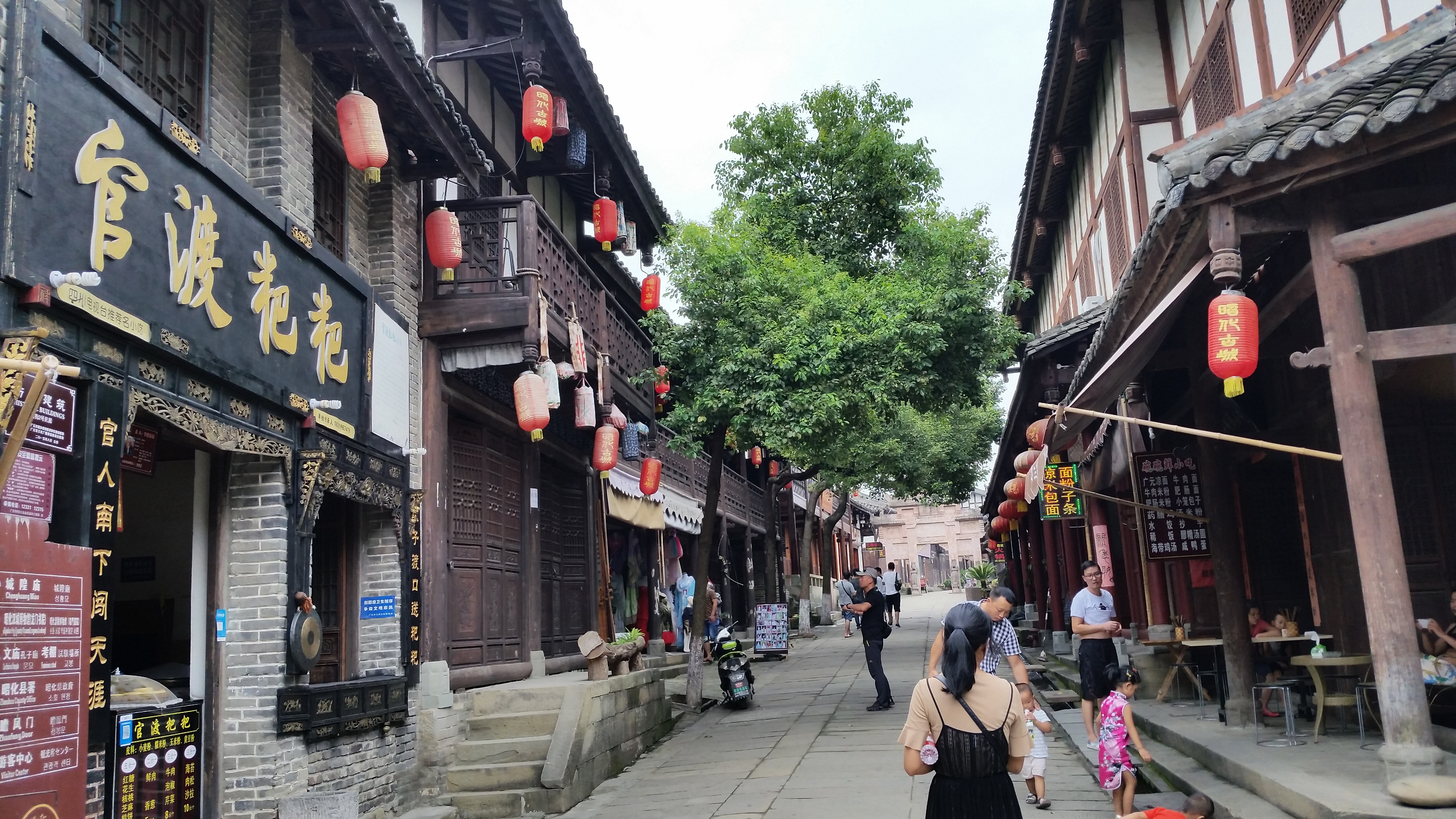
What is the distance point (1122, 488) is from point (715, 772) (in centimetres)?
845

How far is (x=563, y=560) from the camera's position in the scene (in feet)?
51.0

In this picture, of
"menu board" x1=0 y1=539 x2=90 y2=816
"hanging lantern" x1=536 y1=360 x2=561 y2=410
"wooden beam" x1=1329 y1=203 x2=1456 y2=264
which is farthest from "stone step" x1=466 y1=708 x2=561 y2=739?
"wooden beam" x1=1329 y1=203 x2=1456 y2=264

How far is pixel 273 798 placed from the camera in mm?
7395

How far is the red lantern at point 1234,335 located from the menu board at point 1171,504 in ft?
14.0

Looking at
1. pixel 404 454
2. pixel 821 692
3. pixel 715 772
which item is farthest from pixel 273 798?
pixel 821 692

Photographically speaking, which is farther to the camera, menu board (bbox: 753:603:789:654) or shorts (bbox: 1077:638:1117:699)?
menu board (bbox: 753:603:789:654)

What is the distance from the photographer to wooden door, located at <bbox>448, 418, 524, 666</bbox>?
11.5 metres

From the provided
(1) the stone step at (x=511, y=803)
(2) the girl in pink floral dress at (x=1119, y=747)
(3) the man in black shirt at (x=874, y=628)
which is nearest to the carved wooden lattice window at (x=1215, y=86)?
(2) the girl in pink floral dress at (x=1119, y=747)

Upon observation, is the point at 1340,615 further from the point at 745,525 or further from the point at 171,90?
the point at 745,525

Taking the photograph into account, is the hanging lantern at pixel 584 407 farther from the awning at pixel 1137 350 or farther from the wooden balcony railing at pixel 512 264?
the awning at pixel 1137 350

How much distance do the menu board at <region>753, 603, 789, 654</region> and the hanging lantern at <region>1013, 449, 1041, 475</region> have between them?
424 inches

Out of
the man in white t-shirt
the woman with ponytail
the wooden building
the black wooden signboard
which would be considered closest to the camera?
the woman with ponytail

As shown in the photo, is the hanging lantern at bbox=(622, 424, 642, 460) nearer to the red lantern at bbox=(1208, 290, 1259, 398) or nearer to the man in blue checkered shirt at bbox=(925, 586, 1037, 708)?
the man in blue checkered shirt at bbox=(925, 586, 1037, 708)

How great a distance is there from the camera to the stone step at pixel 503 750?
10.2 m
